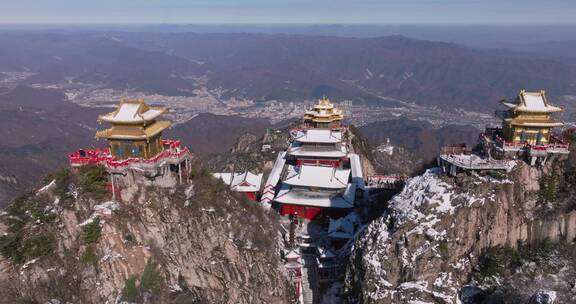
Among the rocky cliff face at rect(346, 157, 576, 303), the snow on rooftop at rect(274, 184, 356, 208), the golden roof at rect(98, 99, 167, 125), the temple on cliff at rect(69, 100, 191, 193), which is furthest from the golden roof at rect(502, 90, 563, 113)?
the golden roof at rect(98, 99, 167, 125)

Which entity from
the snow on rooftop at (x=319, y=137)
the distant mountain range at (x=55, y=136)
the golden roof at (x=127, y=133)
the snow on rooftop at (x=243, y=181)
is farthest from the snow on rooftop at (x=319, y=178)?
the distant mountain range at (x=55, y=136)

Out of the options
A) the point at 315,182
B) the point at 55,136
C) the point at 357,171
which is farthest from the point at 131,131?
the point at 55,136

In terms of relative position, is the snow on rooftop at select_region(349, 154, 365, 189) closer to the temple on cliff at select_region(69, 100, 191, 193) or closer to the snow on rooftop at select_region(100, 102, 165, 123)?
the temple on cliff at select_region(69, 100, 191, 193)

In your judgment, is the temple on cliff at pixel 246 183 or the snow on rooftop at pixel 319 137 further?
the snow on rooftop at pixel 319 137

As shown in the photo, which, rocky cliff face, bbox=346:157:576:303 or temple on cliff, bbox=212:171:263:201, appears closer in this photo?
rocky cliff face, bbox=346:157:576:303

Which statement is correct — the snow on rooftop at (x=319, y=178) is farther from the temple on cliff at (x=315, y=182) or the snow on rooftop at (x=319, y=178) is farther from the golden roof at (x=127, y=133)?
the golden roof at (x=127, y=133)

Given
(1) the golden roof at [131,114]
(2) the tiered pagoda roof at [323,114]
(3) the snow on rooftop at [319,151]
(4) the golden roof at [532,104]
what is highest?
(4) the golden roof at [532,104]
